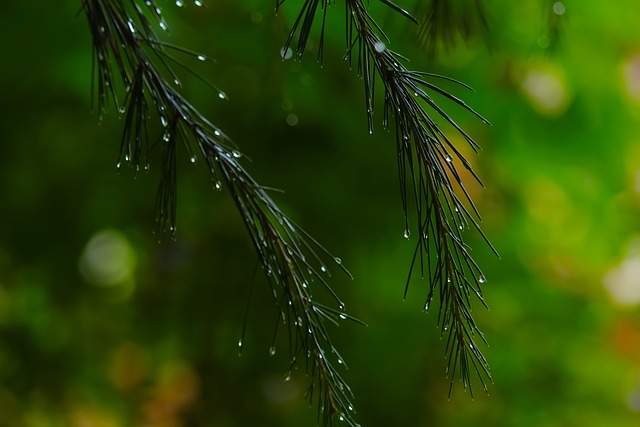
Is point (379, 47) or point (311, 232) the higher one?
point (379, 47)

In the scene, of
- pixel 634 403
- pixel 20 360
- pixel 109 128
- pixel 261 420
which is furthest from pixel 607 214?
pixel 20 360

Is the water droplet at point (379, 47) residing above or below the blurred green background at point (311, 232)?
above

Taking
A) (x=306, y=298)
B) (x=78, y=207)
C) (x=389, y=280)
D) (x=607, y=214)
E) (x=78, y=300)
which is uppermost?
(x=306, y=298)

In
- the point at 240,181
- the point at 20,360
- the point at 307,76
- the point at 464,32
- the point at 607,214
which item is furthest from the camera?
the point at 20,360

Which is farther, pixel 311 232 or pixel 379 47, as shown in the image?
pixel 311 232

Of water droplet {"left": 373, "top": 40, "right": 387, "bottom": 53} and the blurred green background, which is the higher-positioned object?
water droplet {"left": 373, "top": 40, "right": 387, "bottom": 53}

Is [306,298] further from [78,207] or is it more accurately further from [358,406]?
[78,207]

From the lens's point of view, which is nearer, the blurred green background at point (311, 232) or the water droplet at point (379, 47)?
the water droplet at point (379, 47)

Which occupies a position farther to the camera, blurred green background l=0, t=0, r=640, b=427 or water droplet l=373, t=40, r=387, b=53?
blurred green background l=0, t=0, r=640, b=427
